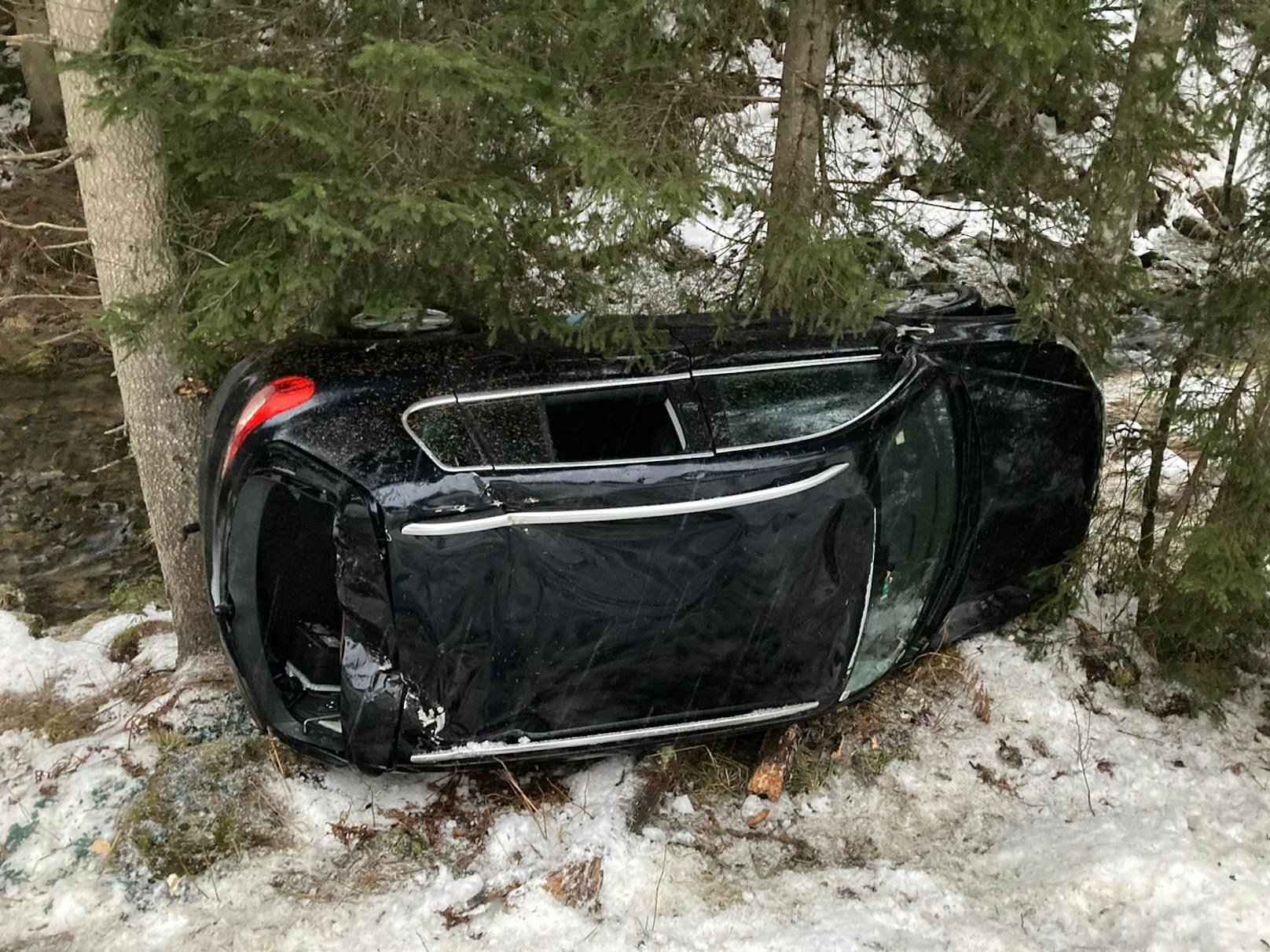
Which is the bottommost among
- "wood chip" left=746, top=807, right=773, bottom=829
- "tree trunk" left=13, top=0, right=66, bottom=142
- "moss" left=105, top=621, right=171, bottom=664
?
"moss" left=105, top=621, right=171, bottom=664

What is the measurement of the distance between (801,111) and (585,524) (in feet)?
8.02

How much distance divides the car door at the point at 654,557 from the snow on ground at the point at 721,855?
0.47 m

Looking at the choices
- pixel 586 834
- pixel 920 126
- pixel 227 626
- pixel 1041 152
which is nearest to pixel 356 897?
pixel 586 834

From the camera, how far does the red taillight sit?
334cm

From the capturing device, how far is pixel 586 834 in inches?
142

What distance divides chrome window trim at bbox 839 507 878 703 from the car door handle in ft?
1.19

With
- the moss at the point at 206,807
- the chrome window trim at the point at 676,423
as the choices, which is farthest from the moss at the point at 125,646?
the chrome window trim at the point at 676,423

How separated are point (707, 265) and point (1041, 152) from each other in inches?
69.6

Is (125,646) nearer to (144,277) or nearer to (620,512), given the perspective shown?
(144,277)

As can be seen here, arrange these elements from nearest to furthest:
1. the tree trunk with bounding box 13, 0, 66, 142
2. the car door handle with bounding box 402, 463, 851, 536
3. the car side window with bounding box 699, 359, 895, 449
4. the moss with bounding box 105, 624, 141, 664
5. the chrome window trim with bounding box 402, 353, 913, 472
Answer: the car door handle with bounding box 402, 463, 851, 536 < the chrome window trim with bounding box 402, 353, 913, 472 < the car side window with bounding box 699, 359, 895, 449 < the moss with bounding box 105, 624, 141, 664 < the tree trunk with bounding box 13, 0, 66, 142

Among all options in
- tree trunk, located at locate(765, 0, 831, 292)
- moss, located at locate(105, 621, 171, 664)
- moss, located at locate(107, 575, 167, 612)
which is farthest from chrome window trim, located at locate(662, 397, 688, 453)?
moss, located at locate(107, 575, 167, 612)

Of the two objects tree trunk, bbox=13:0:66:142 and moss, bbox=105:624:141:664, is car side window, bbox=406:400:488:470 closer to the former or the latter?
moss, bbox=105:624:141:664

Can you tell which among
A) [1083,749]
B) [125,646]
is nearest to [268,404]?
[125,646]

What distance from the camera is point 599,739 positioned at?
3.67 metres
